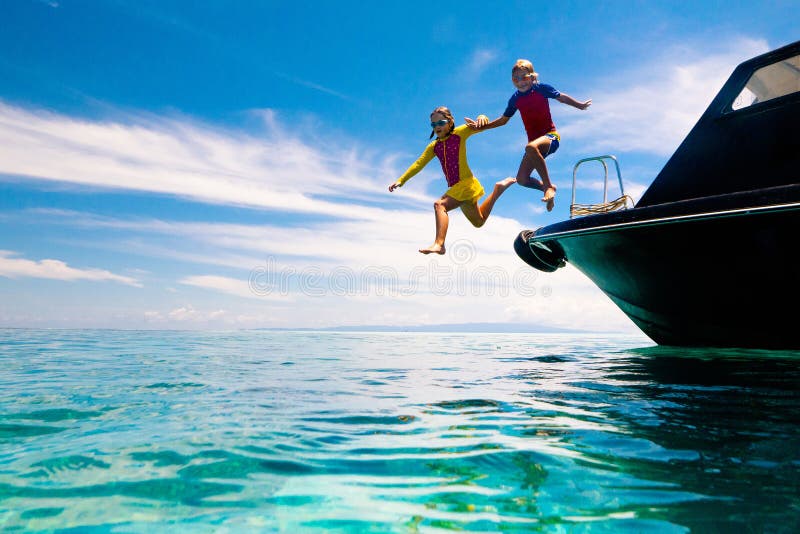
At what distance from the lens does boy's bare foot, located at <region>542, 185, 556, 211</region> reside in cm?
601

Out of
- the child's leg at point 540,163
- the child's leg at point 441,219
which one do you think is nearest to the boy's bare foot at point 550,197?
the child's leg at point 540,163

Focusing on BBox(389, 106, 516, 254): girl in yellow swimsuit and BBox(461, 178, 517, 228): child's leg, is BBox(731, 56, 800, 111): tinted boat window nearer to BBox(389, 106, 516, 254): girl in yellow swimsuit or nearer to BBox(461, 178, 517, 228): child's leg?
BBox(461, 178, 517, 228): child's leg

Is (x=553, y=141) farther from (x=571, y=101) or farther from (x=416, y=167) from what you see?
(x=416, y=167)

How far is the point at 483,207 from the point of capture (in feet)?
20.7

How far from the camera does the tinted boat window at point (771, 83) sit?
505cm

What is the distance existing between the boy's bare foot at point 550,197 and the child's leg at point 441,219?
1.04 metres

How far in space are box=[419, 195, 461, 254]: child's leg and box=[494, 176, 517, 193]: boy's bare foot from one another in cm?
59

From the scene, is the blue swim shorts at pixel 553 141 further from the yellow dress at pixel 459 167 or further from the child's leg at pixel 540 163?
the yellow dress at pixel 459 167

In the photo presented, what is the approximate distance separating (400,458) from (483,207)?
4588 millimetres

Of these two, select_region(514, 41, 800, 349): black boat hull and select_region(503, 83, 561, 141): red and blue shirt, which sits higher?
select_region(503, 83, 561, 141): red and blue shirt

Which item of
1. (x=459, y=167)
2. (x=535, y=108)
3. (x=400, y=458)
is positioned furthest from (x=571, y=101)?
(x=400, y=458)

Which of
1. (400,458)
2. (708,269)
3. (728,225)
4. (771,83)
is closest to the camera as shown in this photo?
(400,458)

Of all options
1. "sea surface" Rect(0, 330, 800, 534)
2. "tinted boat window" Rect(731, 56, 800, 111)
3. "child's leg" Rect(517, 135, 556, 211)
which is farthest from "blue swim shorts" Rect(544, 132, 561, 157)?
"sea surface" Rect(0, 330, 800, 534)

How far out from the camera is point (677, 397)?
11.8 feet
